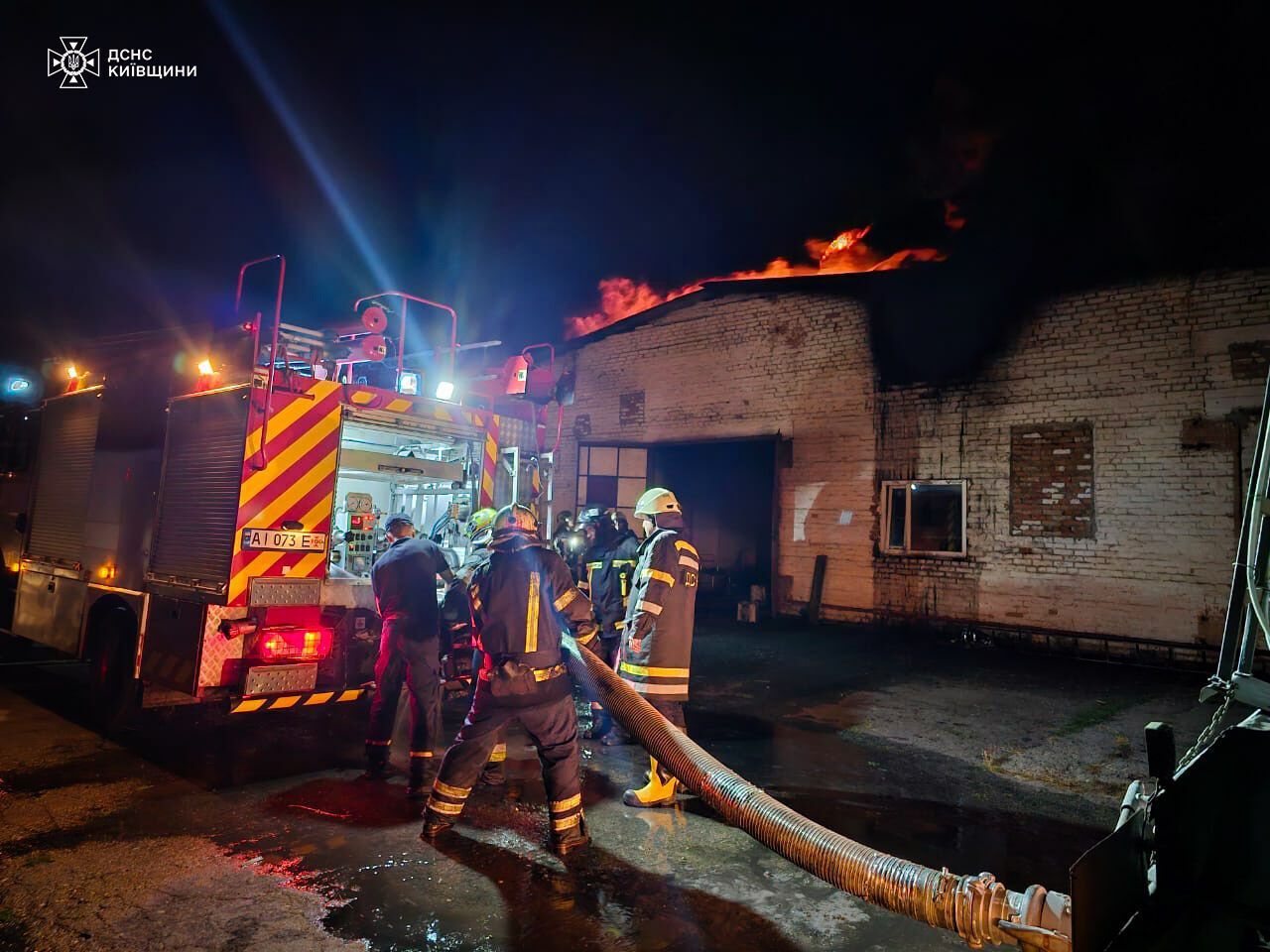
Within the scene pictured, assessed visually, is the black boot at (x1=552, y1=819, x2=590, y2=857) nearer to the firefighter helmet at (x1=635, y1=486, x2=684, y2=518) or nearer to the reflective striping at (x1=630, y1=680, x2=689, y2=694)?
the reflective striping at (x1=630, y1=680, x2=689, y2=694)

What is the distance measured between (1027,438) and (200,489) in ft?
33.0

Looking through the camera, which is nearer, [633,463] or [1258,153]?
[1258,153]

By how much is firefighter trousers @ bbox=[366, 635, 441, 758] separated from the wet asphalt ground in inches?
15.1

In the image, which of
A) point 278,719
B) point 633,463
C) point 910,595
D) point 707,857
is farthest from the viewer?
point 633,463

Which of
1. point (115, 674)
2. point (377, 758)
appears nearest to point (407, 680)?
point (377, 758)

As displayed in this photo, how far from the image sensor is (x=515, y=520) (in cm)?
394

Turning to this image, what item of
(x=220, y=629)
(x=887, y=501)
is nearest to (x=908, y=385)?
(x=887, y=501)

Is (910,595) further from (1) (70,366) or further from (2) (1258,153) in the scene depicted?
(1) (70,366)

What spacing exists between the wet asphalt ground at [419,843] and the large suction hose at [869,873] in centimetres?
41

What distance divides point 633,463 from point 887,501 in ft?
16.2

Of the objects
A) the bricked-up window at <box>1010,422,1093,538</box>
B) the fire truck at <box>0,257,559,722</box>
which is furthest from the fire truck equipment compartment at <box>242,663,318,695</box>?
the bricked-up window at <box>1010,422,1093,538</box>

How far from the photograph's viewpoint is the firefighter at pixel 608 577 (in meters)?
6.33

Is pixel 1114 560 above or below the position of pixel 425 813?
above

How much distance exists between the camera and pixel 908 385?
37.2 ft
